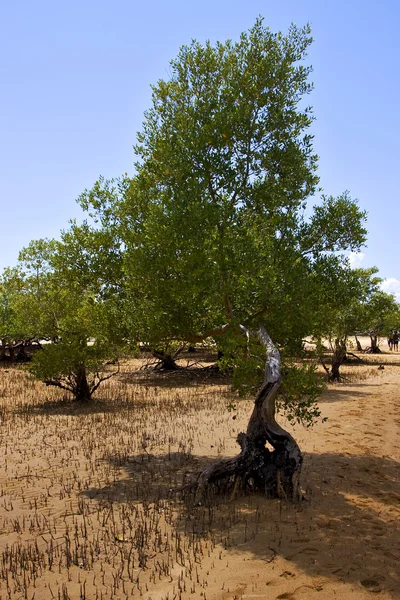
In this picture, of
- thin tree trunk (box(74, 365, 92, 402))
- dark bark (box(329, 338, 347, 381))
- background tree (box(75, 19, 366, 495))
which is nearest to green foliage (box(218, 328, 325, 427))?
A: background tree (box(75, 19, 366, 495))

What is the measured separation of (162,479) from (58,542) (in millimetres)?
3189

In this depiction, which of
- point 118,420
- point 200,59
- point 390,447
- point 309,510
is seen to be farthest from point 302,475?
point 200,59

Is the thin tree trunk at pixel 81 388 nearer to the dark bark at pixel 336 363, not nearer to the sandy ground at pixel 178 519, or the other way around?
the sandy ground at pixel 178 519

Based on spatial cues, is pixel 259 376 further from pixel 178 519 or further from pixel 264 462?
pixel 178 519

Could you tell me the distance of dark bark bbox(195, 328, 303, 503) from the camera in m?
8.84

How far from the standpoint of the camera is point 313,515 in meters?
8.16

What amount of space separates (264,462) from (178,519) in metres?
1.93

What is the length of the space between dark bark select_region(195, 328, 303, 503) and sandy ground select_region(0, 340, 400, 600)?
1.29 feet

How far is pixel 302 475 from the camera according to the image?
1028cm

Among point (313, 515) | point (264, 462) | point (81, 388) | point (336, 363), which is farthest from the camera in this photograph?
point (336, 363)

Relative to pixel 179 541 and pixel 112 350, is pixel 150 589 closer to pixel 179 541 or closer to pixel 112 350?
pixel 179 541

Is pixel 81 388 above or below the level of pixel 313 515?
above

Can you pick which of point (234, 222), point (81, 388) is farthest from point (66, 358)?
point (234, 222)

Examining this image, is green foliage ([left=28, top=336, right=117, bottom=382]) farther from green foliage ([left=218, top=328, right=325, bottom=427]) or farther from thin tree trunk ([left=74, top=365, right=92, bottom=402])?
green foliage ([left=218, top=328, right=325, bottom=427])
